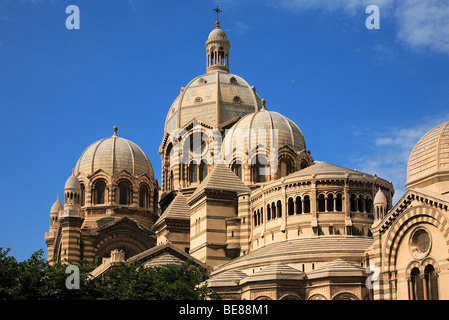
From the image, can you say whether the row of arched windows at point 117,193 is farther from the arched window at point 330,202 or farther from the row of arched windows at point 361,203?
the row of arched windows at point 361,203

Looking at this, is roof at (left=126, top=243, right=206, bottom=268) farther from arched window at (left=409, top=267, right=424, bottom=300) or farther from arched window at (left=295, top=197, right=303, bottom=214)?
arched window at (left=409, top=267, right=424, bottom=300)

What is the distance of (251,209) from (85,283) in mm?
23107

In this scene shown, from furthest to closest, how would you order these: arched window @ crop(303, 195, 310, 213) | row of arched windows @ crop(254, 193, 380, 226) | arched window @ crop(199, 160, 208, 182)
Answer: arched window @ crop(199, 160, 208, 182) → arched window @ crop(303, 195, 310, 213) → row of arched windows @ crop(254, 193, 380, 226)

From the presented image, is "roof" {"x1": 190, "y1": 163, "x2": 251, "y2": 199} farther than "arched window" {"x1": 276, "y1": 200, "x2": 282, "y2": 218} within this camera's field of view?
Yes

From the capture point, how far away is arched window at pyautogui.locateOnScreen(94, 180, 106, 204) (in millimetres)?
88750

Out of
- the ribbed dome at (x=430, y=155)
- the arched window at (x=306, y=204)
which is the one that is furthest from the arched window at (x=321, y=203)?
the ribbed dome at (x=430, y=155)

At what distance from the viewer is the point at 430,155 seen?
5153cm

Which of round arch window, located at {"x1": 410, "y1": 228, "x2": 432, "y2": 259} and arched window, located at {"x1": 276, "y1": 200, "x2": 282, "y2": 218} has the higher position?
arched window, located at {"x1": 276, "y1": 200, "x2": 282, "y2": 218}

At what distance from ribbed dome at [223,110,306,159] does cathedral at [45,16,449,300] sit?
0.48 feet

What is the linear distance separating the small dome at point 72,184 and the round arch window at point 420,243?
4424cm

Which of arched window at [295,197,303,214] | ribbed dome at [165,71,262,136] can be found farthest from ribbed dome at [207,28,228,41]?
arched window at [295,197,303,214]

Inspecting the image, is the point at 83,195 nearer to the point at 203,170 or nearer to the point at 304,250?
the point at 203,170

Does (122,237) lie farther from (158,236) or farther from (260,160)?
(260,160)

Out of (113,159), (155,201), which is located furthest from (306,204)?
(113,159)
